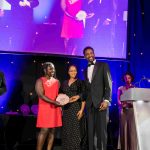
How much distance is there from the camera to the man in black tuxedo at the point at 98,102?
13.6 feet

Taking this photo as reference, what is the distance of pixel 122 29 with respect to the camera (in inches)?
258

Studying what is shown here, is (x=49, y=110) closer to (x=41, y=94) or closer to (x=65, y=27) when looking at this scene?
(x=41, y=94)

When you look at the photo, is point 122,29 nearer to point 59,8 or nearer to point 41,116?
point 59,8

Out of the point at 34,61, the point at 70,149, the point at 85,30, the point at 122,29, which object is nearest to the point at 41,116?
the point at 70,149

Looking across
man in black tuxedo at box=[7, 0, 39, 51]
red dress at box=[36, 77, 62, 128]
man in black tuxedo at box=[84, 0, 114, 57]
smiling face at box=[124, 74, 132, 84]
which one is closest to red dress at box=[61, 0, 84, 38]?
man in black tuxedo at box=[84, 0, 114, 57]

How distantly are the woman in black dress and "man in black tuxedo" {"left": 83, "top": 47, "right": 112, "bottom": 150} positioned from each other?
28 centimetres

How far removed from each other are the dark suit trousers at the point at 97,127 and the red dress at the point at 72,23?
7.93 feet

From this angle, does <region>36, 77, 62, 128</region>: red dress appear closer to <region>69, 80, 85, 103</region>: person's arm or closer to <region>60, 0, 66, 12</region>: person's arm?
<region>69, 80, 85, 103</region>: person's arm

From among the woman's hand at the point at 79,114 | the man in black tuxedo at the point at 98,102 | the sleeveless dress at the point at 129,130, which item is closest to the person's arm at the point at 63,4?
the man in black tuxedo at the point at 98,102

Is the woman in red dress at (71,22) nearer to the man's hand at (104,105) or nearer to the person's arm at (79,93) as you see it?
the person's arm at (79,93)

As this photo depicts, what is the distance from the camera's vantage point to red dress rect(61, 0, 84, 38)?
6223mm

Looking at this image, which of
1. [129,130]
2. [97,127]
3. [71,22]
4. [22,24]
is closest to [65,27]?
[71,22]

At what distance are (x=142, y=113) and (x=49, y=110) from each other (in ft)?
6.60

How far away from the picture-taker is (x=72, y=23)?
6285mm
